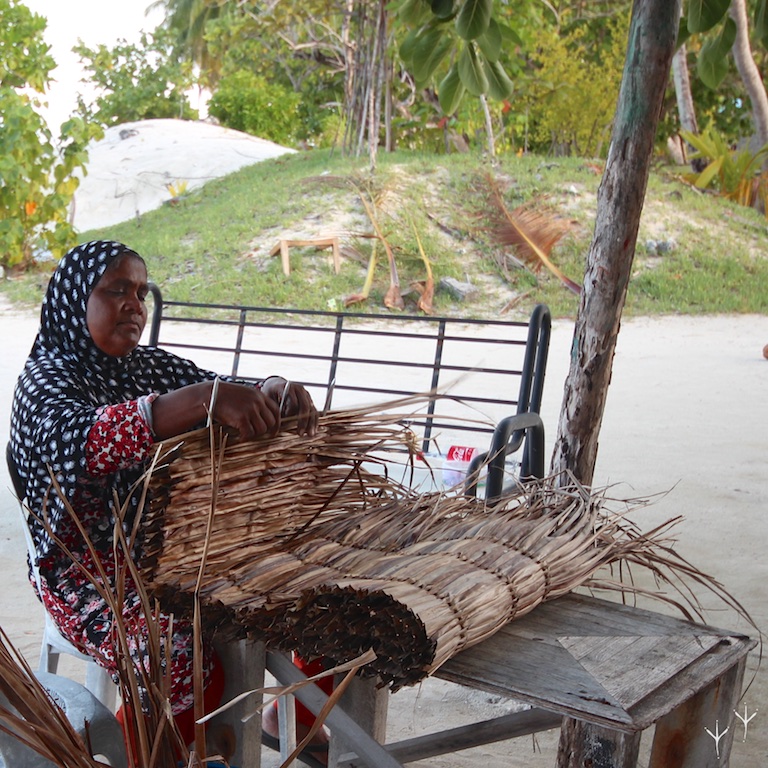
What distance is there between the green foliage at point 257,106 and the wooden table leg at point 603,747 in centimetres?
2063

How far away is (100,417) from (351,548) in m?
0.43

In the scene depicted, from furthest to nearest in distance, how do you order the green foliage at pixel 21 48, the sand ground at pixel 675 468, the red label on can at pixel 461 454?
the green foliage at pixel 21 48 < the red label on can at pixel 461 454 < the sand ground at pixel 675 468

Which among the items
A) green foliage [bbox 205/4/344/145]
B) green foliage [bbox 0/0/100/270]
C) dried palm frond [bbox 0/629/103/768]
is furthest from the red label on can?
green foliage [bbox 205/4/344/145]

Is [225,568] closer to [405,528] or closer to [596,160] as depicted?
[405,528]

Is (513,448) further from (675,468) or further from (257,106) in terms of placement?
(257,106)

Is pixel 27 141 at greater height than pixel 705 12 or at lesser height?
lesser

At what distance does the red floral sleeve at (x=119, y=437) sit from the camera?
1458 mm

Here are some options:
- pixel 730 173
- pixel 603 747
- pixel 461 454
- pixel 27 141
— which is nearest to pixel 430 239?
pixel 730 173

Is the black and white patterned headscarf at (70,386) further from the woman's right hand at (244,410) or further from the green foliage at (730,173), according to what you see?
the green foliage at (730,173)

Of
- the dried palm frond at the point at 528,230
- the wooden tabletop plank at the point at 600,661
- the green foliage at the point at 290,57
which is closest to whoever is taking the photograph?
the wooden tabletop plank at the point at 600,661

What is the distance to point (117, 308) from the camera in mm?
1808

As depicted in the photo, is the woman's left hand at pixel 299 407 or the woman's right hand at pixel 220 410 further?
the woman's left hand at pixel 299 407

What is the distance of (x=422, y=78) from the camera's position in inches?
120

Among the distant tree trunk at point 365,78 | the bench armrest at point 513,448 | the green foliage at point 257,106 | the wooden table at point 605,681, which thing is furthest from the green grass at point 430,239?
the wooden table at point 605,681
